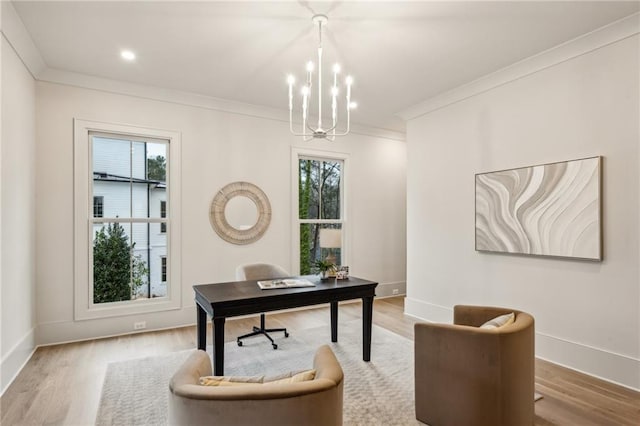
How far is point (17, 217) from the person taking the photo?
304cm

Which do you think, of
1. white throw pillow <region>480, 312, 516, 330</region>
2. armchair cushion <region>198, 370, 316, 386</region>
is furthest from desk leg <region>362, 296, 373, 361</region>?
armchair cushion <region>198, 370, 316, 386</region>

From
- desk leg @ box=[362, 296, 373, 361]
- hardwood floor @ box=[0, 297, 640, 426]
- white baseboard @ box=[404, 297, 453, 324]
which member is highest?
desk leg @ box=[362, 296, 373, 361]

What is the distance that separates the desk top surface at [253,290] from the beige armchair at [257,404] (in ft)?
3.94

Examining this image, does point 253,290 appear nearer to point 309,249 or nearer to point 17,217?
point 17,217

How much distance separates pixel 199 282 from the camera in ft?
14.5

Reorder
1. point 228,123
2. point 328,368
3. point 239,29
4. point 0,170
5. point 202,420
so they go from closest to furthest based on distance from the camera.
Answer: point 202,420
point 328,368
point 0,170
point 239,29
point 228,123

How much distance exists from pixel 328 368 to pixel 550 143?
3.12 m

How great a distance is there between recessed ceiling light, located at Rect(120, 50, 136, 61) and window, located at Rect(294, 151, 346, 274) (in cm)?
244

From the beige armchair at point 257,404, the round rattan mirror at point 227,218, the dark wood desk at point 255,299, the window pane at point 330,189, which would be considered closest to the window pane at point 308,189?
the window pane at point 330,189

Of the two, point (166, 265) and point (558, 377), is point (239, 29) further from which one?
point (558, 377)

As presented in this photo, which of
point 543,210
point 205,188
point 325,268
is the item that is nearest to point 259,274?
point 325,268

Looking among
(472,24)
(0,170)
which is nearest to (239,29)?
(472,24)

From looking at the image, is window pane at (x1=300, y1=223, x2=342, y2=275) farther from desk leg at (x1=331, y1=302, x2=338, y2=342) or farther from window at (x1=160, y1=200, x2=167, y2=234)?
window at (x1=160, y1=200, x2=167, y2=234)

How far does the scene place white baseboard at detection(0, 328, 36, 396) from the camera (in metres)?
2.68
